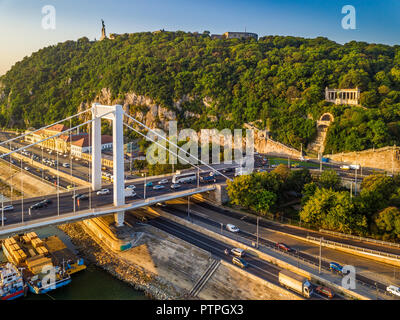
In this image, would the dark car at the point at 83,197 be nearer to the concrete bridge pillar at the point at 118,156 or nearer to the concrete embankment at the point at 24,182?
the concrete bridge pillar at the point at 118,156

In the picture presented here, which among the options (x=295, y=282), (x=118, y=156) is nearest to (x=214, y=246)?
(x=295, y=282)

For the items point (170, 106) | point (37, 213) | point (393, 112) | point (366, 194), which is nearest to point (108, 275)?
point (37, 213)

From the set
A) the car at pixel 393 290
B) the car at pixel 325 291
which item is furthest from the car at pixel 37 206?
the car at pixel 393 290

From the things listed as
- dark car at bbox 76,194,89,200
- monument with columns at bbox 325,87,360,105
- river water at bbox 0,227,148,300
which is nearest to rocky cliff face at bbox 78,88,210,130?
monument with columns at bbox 325,87,360,105

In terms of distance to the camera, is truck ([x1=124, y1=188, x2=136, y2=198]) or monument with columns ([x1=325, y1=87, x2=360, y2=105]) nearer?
truck ([x1=124, y1=188, x2=136, y2=198])

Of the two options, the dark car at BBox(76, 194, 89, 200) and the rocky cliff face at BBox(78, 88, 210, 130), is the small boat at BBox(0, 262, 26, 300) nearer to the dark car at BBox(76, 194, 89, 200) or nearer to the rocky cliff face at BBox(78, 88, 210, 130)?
the dark car at BBox(76, 194, 89, 200)

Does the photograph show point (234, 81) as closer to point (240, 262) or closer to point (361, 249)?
point (361, 249)
